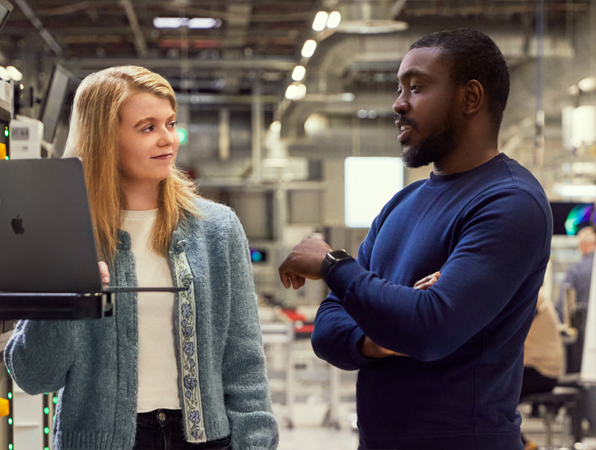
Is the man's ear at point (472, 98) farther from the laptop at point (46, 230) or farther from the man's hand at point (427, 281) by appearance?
the laptop at point (46, 230)

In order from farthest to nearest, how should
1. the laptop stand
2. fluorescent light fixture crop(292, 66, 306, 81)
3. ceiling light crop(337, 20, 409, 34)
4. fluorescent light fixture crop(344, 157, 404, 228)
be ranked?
1. fluorescent light fixture crop(344, 157, 404, 228)
2. fluorescent light fixture crop(292, 66, 306, 81)
3. ceiling light crop(337, 20, 409, 34)
4. the laptop stand

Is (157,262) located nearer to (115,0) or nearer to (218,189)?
(115,0)

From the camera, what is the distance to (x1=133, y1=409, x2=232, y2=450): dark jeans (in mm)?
1338

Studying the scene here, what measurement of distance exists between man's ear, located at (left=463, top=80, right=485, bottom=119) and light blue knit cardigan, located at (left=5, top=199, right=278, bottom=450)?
0.56 meters

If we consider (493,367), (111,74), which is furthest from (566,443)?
(111,74)

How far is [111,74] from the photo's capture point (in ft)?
4.66

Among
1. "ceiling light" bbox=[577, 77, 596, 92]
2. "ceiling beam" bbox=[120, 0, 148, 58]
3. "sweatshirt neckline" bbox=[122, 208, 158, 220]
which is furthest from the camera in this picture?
"ceiling beam" bbox=[120, 0, 148, 58]

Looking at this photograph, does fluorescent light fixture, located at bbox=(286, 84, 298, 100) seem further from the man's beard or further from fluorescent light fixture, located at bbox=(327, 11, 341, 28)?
the man's beard

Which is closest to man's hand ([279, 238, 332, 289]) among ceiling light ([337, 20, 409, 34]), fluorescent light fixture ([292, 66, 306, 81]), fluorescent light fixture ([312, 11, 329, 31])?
ceiling light ([337, 20, 409, 34])

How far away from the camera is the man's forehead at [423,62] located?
130 centimetres

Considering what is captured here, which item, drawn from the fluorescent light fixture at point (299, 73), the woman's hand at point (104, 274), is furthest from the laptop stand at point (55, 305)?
the fluorescent light fixture at point (299, 73)

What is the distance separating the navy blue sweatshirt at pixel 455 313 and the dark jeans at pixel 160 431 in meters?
0.36

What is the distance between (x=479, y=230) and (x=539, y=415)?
4.53 meters

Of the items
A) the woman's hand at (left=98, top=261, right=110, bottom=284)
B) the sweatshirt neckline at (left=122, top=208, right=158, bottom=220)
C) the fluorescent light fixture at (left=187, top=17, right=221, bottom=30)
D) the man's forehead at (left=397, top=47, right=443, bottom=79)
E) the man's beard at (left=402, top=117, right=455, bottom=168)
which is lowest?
the woman's hand at (left=98, top=261, right=110, bottom=284)
